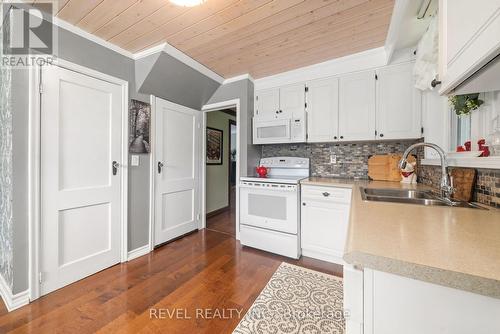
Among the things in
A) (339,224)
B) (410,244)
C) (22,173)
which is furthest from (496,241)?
(22,173)

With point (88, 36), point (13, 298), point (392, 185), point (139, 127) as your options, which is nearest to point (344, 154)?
point (392, 185)

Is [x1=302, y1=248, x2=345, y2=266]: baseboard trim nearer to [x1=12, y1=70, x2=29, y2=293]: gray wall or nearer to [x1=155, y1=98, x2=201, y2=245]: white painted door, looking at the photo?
[x1=155, y1=98, x2=201, y2=245]: white painted door

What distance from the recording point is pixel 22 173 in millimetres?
1531

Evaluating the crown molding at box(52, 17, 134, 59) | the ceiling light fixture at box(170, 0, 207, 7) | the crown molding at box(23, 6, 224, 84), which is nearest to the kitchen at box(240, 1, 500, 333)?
the crown molding at box(23, 6, 224, 84)

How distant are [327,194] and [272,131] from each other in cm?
107

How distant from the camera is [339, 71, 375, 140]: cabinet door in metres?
2.24

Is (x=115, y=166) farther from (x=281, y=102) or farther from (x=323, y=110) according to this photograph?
(x=323, y=110)

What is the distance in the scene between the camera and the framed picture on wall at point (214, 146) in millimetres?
3861

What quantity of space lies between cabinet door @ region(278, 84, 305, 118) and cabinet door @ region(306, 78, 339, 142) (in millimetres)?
86

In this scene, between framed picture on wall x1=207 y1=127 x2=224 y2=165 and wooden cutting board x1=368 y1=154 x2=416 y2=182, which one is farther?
framed picture on wall x1=207 y1=127 x2=224 y2=165

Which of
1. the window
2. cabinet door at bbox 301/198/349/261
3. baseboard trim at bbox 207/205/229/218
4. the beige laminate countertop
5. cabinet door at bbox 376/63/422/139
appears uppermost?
cabinet door at bbox 376/63/422/139

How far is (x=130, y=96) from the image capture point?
2219mm

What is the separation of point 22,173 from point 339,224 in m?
2.72

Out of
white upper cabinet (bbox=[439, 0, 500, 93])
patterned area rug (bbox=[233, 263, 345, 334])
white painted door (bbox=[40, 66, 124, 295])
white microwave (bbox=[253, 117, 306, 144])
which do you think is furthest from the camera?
white microwave (bbox=[253, 117, 306, 144])
